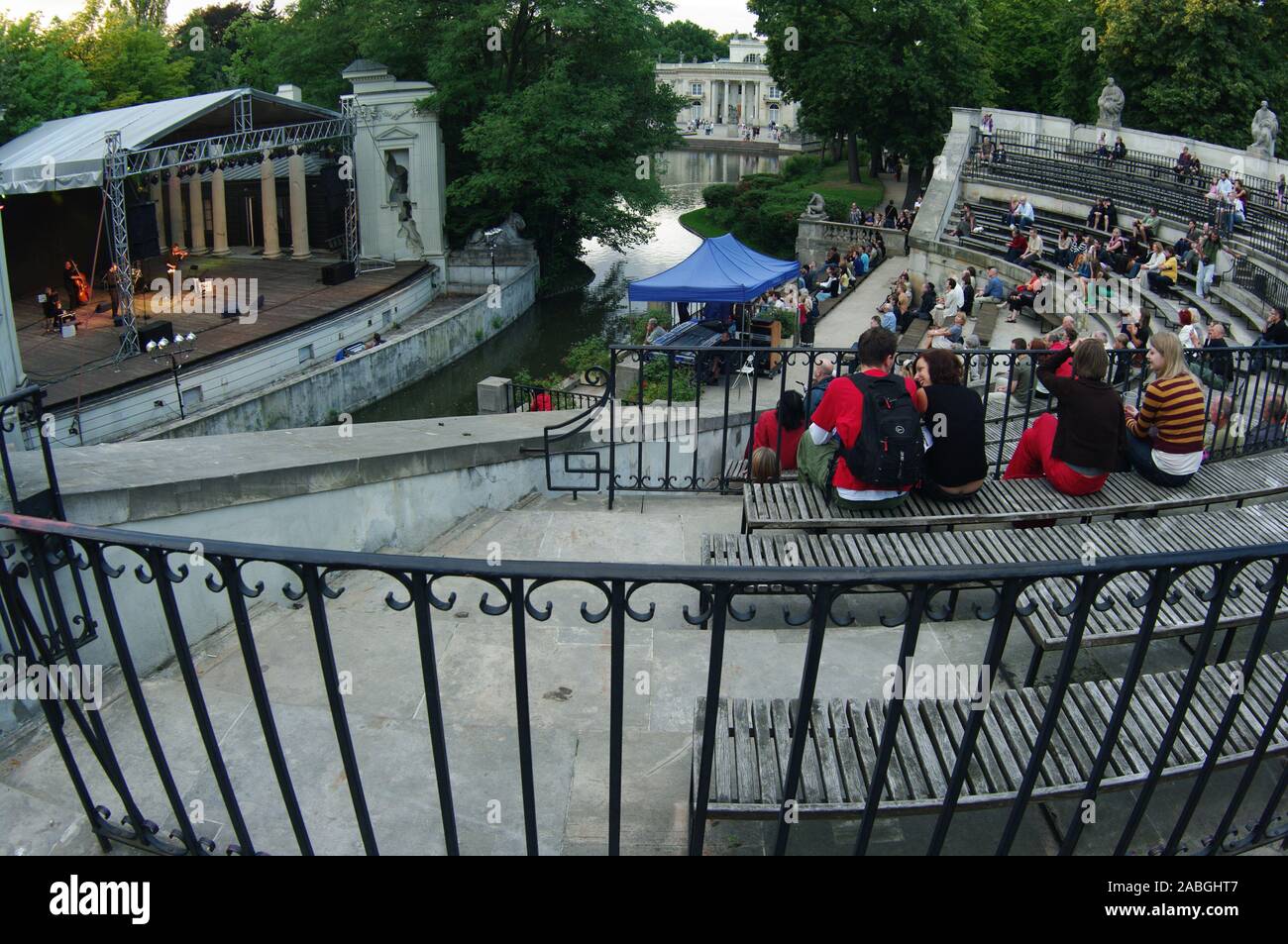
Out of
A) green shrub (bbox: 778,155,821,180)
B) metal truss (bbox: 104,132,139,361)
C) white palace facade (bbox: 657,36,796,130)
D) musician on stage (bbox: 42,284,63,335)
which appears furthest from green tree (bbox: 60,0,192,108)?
white palace facade (bbox: 657,36,796,130)

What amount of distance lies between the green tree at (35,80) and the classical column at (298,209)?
20.9ft

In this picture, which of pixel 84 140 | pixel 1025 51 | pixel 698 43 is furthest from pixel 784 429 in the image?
pixel 698 43

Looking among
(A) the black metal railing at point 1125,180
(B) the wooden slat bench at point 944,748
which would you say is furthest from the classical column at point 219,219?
(B) the wooden slat bench at point 944,748

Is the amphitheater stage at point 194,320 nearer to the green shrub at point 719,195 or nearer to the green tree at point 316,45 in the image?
the green tree at point 316,45

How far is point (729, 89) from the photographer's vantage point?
11594 centimetres

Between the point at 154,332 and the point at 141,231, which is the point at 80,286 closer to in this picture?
the point at 141,231

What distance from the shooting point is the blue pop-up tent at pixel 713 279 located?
18.3 metres

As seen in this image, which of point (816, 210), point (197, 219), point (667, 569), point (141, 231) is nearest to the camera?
point (667, 569)

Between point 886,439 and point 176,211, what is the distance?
40.1 metres

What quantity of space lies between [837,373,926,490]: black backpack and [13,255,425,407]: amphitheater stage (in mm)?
18035

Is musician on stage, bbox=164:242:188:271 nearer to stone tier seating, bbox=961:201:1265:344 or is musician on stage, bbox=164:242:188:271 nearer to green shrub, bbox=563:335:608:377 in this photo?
green shrub, bbox=563:335:608:377

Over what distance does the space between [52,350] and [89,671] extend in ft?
80.3

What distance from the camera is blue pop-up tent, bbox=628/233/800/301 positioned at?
18.3 m

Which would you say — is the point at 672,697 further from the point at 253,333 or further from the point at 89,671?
the point at 253,333
